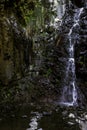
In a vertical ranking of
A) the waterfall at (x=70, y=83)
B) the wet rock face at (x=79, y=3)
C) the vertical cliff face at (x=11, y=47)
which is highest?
the wet rock face at (x=79, y=3)

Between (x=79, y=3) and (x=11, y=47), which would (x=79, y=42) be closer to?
(x=11, y=47)

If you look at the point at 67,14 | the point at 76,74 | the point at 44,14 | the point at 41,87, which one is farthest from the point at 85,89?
the point at 67,14

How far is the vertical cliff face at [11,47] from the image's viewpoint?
8391 millimetres

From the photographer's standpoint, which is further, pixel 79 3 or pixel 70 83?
pixel 79 3

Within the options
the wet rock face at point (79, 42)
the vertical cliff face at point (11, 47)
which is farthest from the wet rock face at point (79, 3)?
the vertical cliff face at point (11, 47)

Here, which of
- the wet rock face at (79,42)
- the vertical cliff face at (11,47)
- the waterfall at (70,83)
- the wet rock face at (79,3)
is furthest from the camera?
the wet rock face at (79,3)

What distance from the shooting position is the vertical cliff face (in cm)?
839

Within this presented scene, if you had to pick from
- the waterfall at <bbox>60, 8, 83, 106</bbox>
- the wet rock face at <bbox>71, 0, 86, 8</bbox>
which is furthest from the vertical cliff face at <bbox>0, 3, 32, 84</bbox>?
the wet rock face at <bbox>71, 0, 86, 8</bbox>

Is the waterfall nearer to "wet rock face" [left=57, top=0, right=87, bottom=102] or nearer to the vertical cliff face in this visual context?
"wet rock face" [left=57, top=0, right=87, bottom=102]

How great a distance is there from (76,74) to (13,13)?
322 centimetres

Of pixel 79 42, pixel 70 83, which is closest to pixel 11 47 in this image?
pixel 70 83

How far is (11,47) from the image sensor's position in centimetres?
866

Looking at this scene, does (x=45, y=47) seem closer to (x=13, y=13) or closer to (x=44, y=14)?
(x=44, y=14)

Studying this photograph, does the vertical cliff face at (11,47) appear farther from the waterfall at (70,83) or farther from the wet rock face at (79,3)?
the wet rock face at (79,3)
